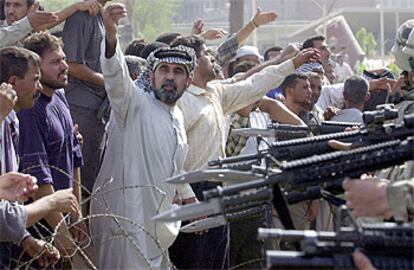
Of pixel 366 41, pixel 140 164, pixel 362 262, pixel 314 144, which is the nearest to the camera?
pixel 362 262

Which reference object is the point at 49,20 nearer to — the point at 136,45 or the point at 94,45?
the point at 94,45

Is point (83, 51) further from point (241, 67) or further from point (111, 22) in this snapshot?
point (241, 67)

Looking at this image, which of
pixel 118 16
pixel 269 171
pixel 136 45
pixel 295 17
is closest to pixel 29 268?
pixel 118 16

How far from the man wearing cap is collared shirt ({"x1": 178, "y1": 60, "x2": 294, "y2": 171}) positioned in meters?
0.47

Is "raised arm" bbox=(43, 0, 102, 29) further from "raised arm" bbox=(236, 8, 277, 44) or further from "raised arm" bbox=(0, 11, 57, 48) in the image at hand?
"raised arm" bbox=(236, 8, 277, 44)

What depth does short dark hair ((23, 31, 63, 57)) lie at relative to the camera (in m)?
6.46

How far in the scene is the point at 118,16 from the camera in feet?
20.2

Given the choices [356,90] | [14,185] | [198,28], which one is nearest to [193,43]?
[356,90]

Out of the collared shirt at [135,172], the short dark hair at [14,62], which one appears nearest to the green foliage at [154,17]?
the collared shirt at [135,172]

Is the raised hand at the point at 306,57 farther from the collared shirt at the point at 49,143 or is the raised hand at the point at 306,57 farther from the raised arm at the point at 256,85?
the collared shirt at the point at 49,143

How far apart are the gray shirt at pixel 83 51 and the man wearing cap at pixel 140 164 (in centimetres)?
89

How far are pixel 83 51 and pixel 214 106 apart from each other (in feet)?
3.35

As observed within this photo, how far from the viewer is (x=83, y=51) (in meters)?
7.41

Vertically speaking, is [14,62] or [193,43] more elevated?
[14,62]
